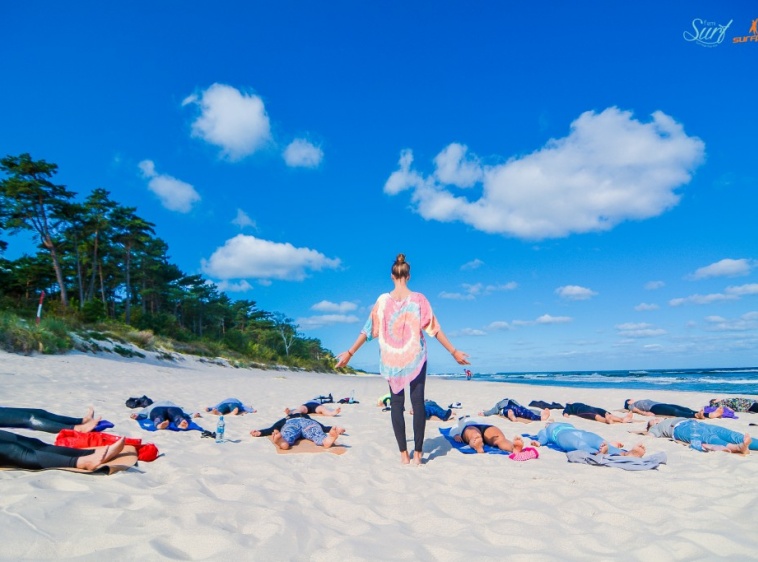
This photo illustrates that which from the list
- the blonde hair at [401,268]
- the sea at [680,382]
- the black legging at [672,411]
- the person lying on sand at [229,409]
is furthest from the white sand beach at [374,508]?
the sea at [680,382]

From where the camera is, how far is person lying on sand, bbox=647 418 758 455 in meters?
4.70

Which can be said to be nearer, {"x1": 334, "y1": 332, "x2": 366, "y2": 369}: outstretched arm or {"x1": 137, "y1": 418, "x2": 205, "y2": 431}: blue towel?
{"x1": 334, "y1": 332, "x2": 366, "y2": 369}: outstretched arm

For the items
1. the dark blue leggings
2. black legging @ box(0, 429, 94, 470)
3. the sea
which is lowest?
the sea

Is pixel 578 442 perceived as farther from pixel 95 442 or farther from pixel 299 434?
pixel 95 442

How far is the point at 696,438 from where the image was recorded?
5.11 m

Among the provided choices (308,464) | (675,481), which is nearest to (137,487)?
(308,464)

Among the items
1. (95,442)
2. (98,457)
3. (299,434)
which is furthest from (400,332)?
(95,442)

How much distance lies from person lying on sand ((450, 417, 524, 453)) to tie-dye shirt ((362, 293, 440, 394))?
1389mm

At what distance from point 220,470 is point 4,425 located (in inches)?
110

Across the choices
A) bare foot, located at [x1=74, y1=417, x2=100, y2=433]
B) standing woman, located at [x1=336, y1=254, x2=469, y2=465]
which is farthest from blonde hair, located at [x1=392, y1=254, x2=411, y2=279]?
bare foot, located at [x1=74, y1=417, x2=100, y2=433]

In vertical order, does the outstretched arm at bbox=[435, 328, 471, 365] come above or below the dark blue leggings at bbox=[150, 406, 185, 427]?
above

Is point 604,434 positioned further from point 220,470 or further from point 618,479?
point 220,470

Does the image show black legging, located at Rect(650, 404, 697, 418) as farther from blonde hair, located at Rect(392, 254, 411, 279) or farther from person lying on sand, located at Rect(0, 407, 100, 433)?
person lying on sand, located at Rect(0, 407, 100, 433)

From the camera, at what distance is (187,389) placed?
436 inches
